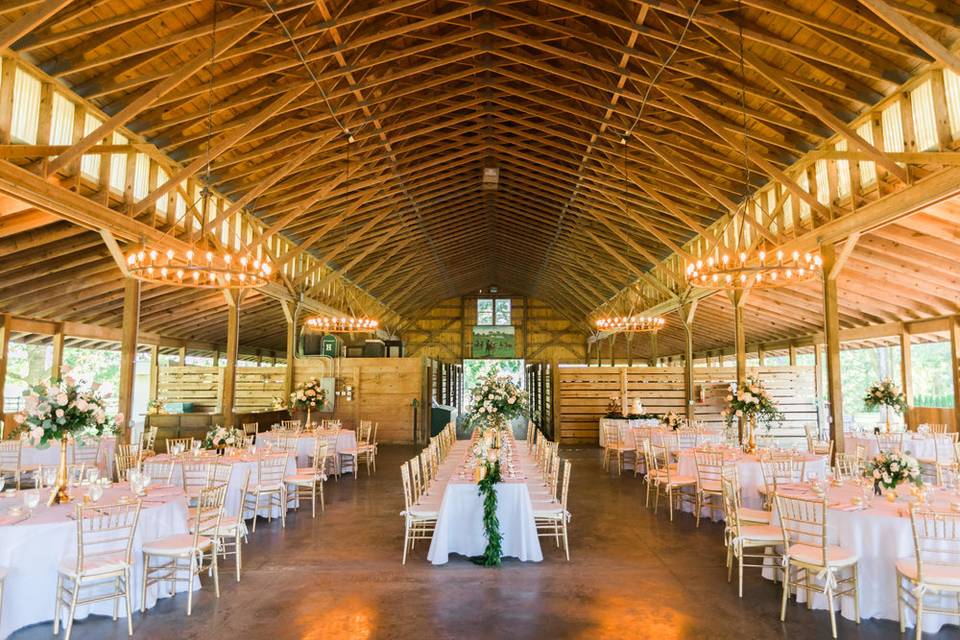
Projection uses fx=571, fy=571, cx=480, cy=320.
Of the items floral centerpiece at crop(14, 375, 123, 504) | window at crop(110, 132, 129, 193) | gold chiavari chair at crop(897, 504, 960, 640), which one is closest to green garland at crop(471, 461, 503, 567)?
gold chiavari chair at crop(897, 504, 960, 640)

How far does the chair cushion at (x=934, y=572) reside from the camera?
392 cm

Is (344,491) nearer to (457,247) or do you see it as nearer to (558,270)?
(457,247)

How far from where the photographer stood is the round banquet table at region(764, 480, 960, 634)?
438 cm

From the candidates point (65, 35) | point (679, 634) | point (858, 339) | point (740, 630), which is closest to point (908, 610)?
point (740, 630)

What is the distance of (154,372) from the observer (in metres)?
17.8

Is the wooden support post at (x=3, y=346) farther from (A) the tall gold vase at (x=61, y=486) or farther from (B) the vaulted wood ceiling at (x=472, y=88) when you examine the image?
(A) the tall gold vase at (x=61, y=486)

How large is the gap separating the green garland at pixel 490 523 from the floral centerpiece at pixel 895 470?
340cm

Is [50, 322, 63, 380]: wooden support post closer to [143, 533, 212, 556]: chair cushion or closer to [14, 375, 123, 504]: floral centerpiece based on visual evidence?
[14, 375, 123, 504]: floral centerpiece

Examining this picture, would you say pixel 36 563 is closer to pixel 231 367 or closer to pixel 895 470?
pixel 895 470

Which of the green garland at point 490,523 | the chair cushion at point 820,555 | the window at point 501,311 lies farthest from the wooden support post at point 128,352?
the window at point 501,311

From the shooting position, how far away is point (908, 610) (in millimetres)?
4320

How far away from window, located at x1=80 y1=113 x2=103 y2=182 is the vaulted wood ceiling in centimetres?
32

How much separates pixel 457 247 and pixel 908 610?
60.5 feet

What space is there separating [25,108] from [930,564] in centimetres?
1038
